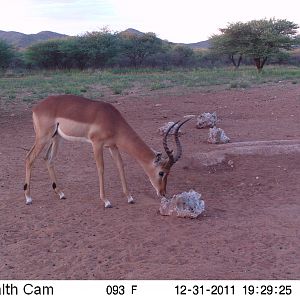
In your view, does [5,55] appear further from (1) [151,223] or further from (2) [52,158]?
(1) [151,223]

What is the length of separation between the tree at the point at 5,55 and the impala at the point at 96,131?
4632cm

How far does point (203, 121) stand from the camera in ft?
44.8

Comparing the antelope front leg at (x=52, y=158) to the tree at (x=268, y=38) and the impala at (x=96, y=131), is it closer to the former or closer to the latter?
the impala at (x=96, y=131)

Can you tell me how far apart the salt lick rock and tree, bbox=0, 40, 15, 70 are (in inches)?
1884

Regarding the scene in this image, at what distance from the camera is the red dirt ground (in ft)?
17.9

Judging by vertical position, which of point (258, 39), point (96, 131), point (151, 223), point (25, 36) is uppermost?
point (25, 36)

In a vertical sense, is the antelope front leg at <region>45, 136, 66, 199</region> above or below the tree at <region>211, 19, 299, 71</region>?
below

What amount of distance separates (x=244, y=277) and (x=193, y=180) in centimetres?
398

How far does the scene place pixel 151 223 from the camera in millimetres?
6887

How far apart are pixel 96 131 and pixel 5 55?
47458 mm

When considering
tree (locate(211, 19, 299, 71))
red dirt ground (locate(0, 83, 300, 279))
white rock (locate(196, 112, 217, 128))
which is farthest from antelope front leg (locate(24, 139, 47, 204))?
tree (locate(211, 19, 299, 71))

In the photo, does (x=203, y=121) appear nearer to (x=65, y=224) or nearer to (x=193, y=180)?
(x=193, y=180)

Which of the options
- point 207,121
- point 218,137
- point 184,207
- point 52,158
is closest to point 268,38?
point 207,121

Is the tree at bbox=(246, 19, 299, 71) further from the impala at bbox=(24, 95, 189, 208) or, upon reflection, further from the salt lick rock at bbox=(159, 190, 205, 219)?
the salt lick rock at bbox=(159, 190, 205, 219)
